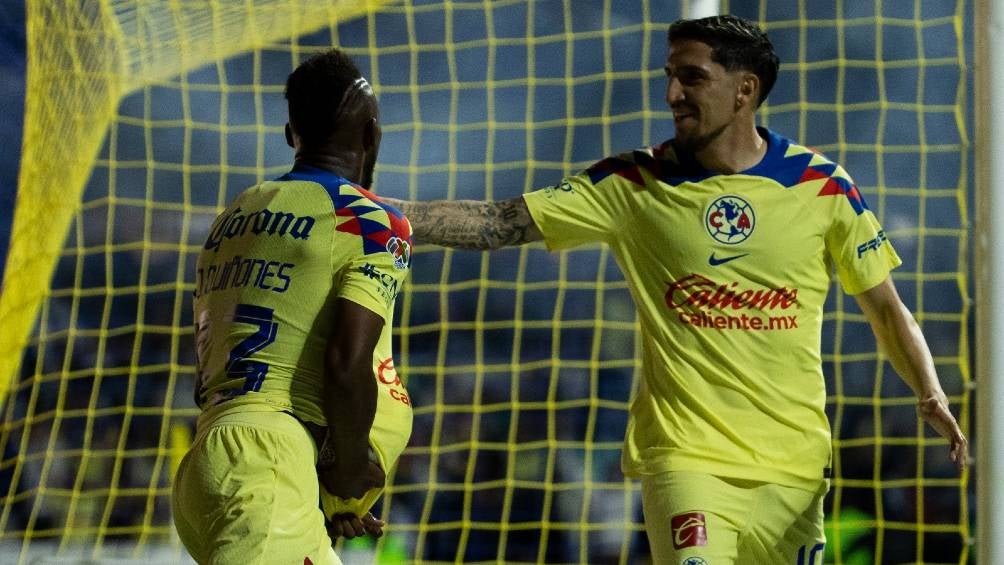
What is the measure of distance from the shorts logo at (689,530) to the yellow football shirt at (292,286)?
1089 mm

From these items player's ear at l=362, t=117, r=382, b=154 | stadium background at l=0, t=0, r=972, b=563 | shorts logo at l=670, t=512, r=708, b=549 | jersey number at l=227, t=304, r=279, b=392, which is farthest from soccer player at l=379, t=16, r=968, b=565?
stadium background at l=0, t=0, r=972, b=563

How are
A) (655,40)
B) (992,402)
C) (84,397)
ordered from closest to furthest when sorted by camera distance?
(992,402) → (84,397) → (655,40)

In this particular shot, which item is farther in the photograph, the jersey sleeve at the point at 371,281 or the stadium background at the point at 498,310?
the stadium background at the point at 498,310

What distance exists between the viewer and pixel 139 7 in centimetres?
580

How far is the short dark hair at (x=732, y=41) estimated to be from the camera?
368cm

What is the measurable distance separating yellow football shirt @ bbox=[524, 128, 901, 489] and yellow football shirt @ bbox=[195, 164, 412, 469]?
3.52ft

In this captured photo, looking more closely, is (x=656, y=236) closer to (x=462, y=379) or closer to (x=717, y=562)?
(x=717, y=562)

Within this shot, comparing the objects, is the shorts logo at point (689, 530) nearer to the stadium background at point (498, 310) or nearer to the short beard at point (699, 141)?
the short beard at point (699, 141)

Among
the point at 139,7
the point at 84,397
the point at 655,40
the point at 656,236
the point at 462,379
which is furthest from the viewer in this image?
the point at 655,40

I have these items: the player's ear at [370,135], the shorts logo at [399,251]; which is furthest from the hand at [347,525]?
the player's ear at [370,135]

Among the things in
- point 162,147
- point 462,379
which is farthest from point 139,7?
point 462,379

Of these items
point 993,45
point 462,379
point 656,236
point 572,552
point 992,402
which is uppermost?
point 993,45

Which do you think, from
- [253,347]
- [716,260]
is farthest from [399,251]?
[716,260]

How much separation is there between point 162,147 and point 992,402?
5.27 meters
